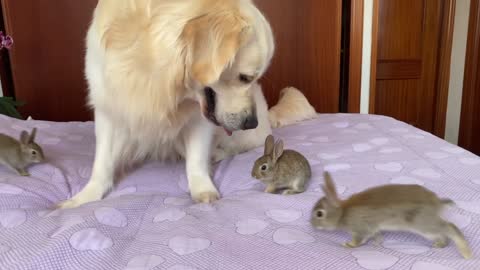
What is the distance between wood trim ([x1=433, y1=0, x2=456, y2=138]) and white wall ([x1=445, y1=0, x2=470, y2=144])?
2 centimetres

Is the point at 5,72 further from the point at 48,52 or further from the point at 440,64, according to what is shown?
the point at 440,64

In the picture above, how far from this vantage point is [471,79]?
2.25m

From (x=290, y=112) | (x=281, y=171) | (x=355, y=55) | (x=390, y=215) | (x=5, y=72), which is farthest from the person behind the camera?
(x=355, y=55)

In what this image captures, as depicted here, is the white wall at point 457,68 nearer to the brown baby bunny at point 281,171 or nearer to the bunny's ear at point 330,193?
the brown baby bunny at point 281,171

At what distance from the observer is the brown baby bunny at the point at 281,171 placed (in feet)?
2.81

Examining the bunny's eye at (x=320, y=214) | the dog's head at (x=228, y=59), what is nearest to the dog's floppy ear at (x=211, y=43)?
the dog's head at (x=228, y=59)

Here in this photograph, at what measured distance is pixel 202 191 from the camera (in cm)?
96

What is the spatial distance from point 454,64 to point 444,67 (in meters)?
0.06

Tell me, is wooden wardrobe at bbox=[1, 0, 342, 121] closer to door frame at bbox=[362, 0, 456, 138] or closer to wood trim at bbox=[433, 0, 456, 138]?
door frame at bbox=[362, 0, 456, 138]

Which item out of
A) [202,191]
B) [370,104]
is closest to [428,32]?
[370,104]

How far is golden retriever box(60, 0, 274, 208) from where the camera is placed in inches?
30.6

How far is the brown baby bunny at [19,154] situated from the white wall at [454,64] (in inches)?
70.8

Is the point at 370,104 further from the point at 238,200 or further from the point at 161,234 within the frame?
the point at 161,234

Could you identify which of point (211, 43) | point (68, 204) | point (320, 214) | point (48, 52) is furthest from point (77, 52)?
point (320, 214)
